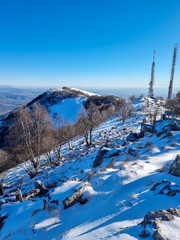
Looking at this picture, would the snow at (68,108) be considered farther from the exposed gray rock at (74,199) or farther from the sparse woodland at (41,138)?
the exposed gray rock at (74,199)

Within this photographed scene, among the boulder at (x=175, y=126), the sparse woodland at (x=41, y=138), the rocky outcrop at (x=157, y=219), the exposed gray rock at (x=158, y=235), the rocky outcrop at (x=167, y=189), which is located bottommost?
the sparse woodland at (x=41, y=138)

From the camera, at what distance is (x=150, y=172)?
5086 millimetres

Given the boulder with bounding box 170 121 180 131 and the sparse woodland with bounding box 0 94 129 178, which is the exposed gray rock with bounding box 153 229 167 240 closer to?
the boulder with bounding box 170 121 180 131

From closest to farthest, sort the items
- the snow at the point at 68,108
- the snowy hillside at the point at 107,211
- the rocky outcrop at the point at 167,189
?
the snowy hillside at the point at 107,211
the rocky outcrop at the point at 167,189
the snow at the point at 68,108

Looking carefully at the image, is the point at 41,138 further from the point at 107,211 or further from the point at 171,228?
the point at 171,228

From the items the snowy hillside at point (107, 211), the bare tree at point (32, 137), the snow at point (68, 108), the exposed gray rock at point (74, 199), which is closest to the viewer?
the snowy hillside at point (107, 211)

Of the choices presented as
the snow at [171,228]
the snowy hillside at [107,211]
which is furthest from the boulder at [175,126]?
the snow at [171,228]

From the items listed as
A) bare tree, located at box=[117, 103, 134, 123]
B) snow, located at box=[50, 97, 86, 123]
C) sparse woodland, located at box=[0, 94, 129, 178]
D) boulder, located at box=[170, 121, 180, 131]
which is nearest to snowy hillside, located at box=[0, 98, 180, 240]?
boulder, located at box=[170, 121, 180, 131]

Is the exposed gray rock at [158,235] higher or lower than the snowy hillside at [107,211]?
higher

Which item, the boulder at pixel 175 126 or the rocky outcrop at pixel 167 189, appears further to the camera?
the boulder at pixel 175 126

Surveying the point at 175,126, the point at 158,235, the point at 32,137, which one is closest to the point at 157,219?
the point at 158,235

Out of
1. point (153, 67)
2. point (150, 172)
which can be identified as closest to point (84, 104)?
point (153, 67)

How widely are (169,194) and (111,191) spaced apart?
1.81 m

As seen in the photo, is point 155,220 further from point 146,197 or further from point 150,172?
point 150,172
